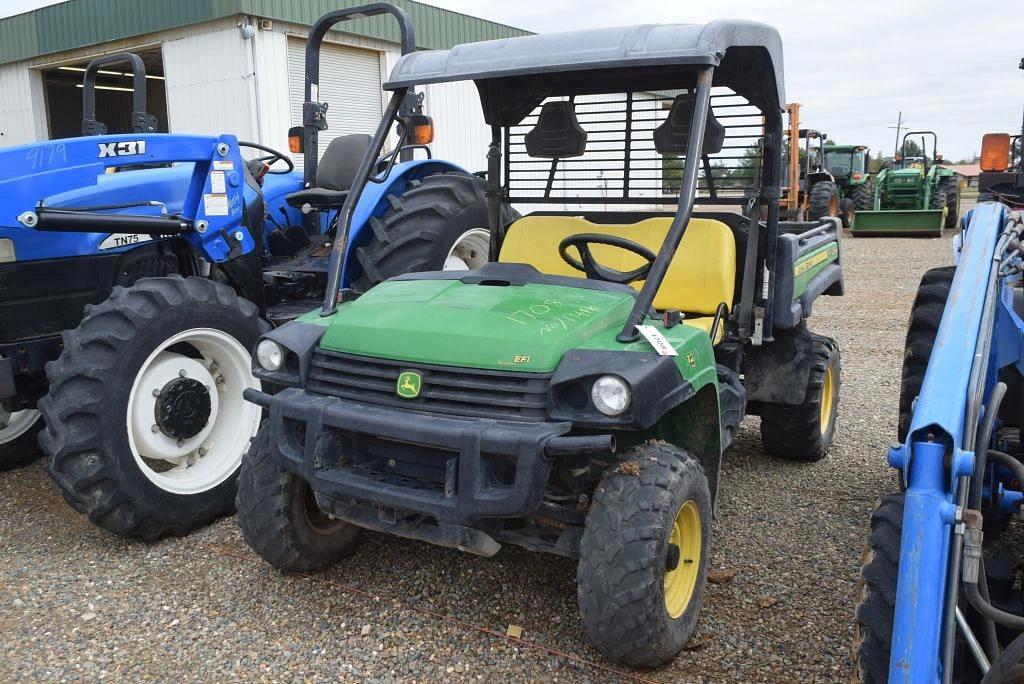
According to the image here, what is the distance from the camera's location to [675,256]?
3.91 metres

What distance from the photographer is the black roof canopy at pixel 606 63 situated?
9.48 feet

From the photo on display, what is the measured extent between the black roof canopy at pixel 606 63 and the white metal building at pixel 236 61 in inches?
343

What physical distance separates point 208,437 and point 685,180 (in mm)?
2368

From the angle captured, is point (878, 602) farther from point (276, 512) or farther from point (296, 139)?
point (296, 139)

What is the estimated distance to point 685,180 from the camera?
2869 millimetres

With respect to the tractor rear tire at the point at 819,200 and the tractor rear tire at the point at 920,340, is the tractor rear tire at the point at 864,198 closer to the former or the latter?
the tractor rear tire at the point at 819,200

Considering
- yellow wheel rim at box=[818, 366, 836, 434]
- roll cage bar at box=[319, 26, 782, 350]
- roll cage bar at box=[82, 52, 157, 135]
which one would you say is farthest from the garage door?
yellow wheel rim at box=[818, 366, 836, 434]

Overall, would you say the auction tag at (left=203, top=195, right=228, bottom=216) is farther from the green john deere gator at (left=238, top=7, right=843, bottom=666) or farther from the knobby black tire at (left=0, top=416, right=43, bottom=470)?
the knobby black tire at (left=0, top=416, right=43, bottom=470)

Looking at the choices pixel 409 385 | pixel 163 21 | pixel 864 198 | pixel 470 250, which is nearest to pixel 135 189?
pixel 470 250

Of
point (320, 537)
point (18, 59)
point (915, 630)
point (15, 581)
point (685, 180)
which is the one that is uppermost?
point (18, 59)

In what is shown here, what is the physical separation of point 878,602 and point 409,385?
144 centimetres

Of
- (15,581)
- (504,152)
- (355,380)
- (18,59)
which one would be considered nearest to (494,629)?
(355,380)

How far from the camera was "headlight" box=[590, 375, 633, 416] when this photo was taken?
2496mm

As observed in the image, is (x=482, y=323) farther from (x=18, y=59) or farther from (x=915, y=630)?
(x=18, y=59)
